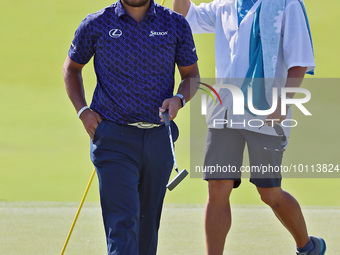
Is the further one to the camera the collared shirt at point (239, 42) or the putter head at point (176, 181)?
the collared shirt at point (239, 42)

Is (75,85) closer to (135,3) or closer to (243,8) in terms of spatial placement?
(135,3)

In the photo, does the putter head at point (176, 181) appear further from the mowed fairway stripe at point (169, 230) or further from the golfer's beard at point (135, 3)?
the mowed fairway stripe at point (169, 230)

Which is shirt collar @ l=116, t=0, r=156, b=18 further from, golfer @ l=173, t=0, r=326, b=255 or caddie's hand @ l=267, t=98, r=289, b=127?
caddie's hand @ l=267, t=98, r=289, b=127

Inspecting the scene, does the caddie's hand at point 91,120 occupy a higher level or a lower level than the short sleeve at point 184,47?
lower

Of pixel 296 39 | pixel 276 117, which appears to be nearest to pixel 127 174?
pixel 276 117

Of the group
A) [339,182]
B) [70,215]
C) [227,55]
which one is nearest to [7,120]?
[70,215]

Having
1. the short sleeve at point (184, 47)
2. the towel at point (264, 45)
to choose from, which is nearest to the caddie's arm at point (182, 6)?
the towel at point (264, 45)

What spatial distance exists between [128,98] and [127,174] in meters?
0.40

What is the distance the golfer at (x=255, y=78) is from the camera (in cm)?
497

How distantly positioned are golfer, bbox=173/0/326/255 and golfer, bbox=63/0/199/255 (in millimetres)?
725

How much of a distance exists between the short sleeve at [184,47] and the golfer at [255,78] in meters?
0.63

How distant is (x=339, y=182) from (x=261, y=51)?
3.77 m

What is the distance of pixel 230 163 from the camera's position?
16.7 ft

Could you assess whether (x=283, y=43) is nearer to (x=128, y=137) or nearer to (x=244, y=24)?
(x=244, y=24)
